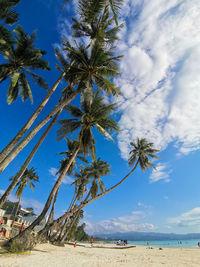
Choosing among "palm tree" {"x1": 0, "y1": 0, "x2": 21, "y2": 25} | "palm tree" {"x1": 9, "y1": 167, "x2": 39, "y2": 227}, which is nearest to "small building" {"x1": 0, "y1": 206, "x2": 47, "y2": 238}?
"palm tree" {"x1": 9, "y1": 167, "x2": 39, "y2": 227}

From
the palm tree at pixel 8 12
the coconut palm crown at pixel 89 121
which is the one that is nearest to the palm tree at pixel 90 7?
the palm tree at pixel 8 12

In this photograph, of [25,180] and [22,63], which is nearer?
[22,63]

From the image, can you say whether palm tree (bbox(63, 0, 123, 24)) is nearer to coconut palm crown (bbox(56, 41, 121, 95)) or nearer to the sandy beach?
coconut palm crown (bbox(56, 41, 121, 95))

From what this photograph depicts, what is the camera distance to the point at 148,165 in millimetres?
18719

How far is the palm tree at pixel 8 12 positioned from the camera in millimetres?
8039

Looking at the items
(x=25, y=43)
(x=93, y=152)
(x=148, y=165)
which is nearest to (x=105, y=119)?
(x=93, y=152)

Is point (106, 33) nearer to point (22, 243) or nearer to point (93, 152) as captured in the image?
point (93, 152)

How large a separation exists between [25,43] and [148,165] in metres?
17.4

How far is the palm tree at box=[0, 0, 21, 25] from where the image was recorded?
316 inches

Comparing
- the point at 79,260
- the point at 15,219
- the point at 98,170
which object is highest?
the point at 98,170

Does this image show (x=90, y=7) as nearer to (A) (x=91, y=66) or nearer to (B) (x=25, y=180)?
(A) (x=91, y=66)

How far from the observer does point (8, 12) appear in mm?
9148

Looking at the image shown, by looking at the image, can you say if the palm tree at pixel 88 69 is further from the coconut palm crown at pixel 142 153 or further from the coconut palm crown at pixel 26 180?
the coconut palm crown at pixel 26 180

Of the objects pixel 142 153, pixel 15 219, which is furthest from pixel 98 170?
pixel 15 219
